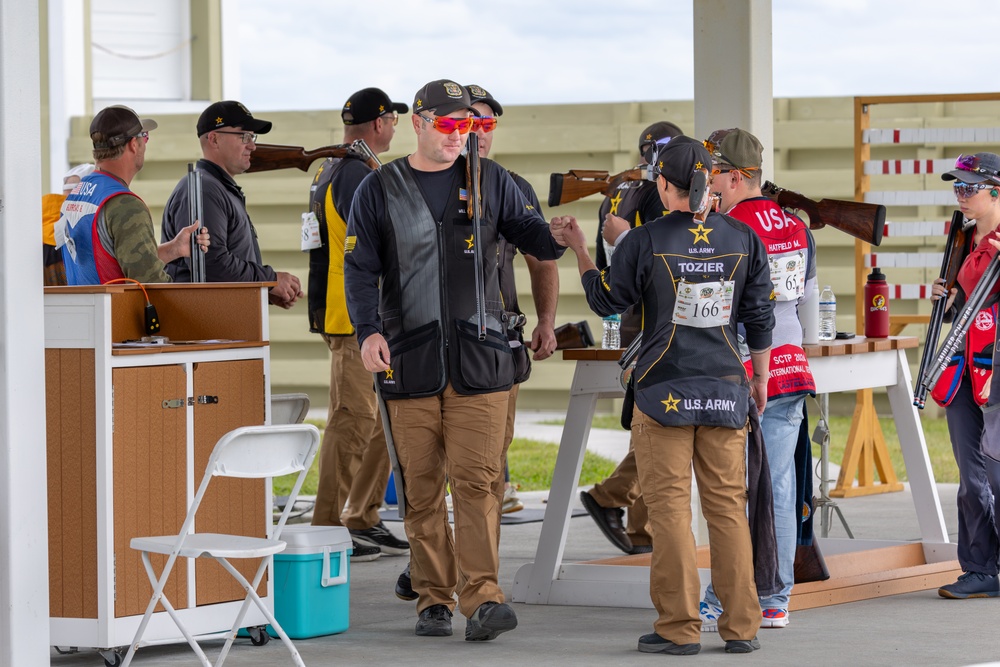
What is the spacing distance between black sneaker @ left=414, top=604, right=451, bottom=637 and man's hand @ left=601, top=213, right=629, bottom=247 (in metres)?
1.32

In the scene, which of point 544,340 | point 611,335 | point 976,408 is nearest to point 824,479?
point 976,408

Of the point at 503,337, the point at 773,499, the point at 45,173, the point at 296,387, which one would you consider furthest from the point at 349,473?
the point at 45,173

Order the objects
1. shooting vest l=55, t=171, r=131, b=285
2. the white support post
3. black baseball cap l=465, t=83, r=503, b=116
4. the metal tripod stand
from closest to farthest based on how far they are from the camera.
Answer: the white support post < shooting vest l=55, t=171, r=131, b=285 < black baseball cap l=465, t=83, r=503, b=116 < the metal tripod stand

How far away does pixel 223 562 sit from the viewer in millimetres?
4090

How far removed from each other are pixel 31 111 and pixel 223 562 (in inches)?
51.2

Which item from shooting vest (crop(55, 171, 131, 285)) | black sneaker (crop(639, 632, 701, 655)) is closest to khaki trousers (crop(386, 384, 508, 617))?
black sneaker (crop(639, 632, 701, 655))

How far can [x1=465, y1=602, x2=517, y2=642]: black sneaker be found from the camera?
481 centimetres

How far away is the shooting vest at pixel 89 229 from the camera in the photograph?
515 centimetres

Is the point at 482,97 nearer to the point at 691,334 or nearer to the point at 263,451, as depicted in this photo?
the point at 691,334

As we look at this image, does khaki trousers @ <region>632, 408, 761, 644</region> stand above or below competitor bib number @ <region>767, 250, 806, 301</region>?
below

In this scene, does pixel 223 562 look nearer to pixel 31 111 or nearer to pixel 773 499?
pixel 31 111

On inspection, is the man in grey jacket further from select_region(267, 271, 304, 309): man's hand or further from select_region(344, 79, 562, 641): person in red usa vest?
select_region(344, 79, 562, 641): person in red usa vest

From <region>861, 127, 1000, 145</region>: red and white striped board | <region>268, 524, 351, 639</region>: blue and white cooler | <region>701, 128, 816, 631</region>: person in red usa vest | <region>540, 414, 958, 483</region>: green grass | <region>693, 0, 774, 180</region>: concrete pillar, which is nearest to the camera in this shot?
<region>268, 524, 351, 639</region>: blue and white cooler

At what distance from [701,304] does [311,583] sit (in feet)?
5.05
